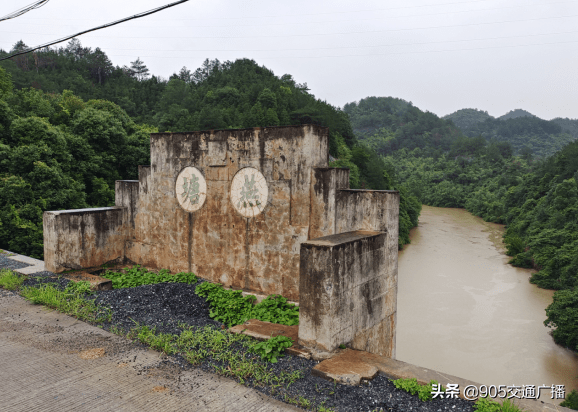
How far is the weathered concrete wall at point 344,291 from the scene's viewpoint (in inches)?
189

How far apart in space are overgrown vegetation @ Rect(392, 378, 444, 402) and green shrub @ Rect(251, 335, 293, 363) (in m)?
1.34

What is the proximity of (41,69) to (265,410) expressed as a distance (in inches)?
2149

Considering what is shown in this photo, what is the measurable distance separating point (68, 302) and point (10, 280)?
71.2 inches

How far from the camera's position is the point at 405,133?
83.0 metres

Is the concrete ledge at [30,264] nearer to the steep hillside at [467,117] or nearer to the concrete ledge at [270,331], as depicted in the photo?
the concrete ledge at [270,331]

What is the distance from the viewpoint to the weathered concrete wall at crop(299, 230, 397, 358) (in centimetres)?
479

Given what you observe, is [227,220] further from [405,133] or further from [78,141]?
[405,133]

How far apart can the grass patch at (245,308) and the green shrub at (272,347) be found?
40.1 inches

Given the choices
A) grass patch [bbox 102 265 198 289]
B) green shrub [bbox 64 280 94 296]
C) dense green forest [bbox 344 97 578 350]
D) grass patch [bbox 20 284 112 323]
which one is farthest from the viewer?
dense green forest [bbox 344 97 578 350]

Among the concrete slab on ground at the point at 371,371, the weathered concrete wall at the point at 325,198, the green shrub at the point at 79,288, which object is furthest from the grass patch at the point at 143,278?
the concrete slab on ground at the point at 371,371

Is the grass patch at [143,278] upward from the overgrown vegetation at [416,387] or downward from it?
downward

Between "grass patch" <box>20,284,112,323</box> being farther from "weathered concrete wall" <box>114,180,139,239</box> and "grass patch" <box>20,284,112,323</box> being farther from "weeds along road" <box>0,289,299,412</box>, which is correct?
"weathered concrete wall" <box>114,180,139,239</box>

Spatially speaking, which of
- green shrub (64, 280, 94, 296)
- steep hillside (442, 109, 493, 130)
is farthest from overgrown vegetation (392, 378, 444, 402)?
steep hillside (442, 109, 493, 130)

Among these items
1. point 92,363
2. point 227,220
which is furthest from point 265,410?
point 227,220
